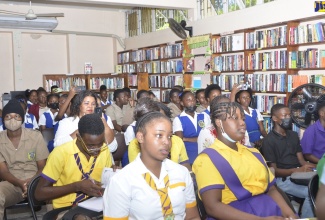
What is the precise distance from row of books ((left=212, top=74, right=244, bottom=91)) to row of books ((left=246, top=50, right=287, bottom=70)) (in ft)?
0.92

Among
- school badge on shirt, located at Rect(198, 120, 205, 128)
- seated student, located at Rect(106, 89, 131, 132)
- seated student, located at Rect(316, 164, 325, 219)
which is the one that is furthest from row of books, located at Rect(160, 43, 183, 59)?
seated student, located at Rect(316, 164, 325, 219)

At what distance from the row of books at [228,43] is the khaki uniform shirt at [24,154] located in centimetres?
445

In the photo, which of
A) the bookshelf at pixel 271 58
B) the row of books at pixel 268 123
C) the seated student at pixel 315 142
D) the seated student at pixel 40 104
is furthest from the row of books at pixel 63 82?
the seated student at pixel 315 142

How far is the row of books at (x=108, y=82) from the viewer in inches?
419

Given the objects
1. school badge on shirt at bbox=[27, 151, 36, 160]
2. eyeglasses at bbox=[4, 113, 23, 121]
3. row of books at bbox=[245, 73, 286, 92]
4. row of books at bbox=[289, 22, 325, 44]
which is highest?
row of books at bbox=[289, 22, 325, 44]

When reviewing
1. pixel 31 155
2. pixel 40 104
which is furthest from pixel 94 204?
pixel 40 104

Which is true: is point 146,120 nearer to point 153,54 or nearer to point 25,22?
point 25,22

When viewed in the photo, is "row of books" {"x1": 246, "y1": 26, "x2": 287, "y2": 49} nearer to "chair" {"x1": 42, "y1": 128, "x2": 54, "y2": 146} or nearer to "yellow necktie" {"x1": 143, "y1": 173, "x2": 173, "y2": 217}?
"chair" {"x1": 42, "y1": 128, "x2": 54, "y2": 146}

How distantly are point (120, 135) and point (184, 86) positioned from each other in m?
4.68

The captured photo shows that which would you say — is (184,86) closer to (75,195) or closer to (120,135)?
(120,135)

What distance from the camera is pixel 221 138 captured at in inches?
90.7

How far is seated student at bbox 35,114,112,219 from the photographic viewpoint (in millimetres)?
2387

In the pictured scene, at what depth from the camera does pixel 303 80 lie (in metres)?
5.89

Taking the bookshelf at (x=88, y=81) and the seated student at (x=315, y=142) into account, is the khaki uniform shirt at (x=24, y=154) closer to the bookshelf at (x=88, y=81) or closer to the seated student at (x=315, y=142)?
the seated student at (x=315, y=142)
